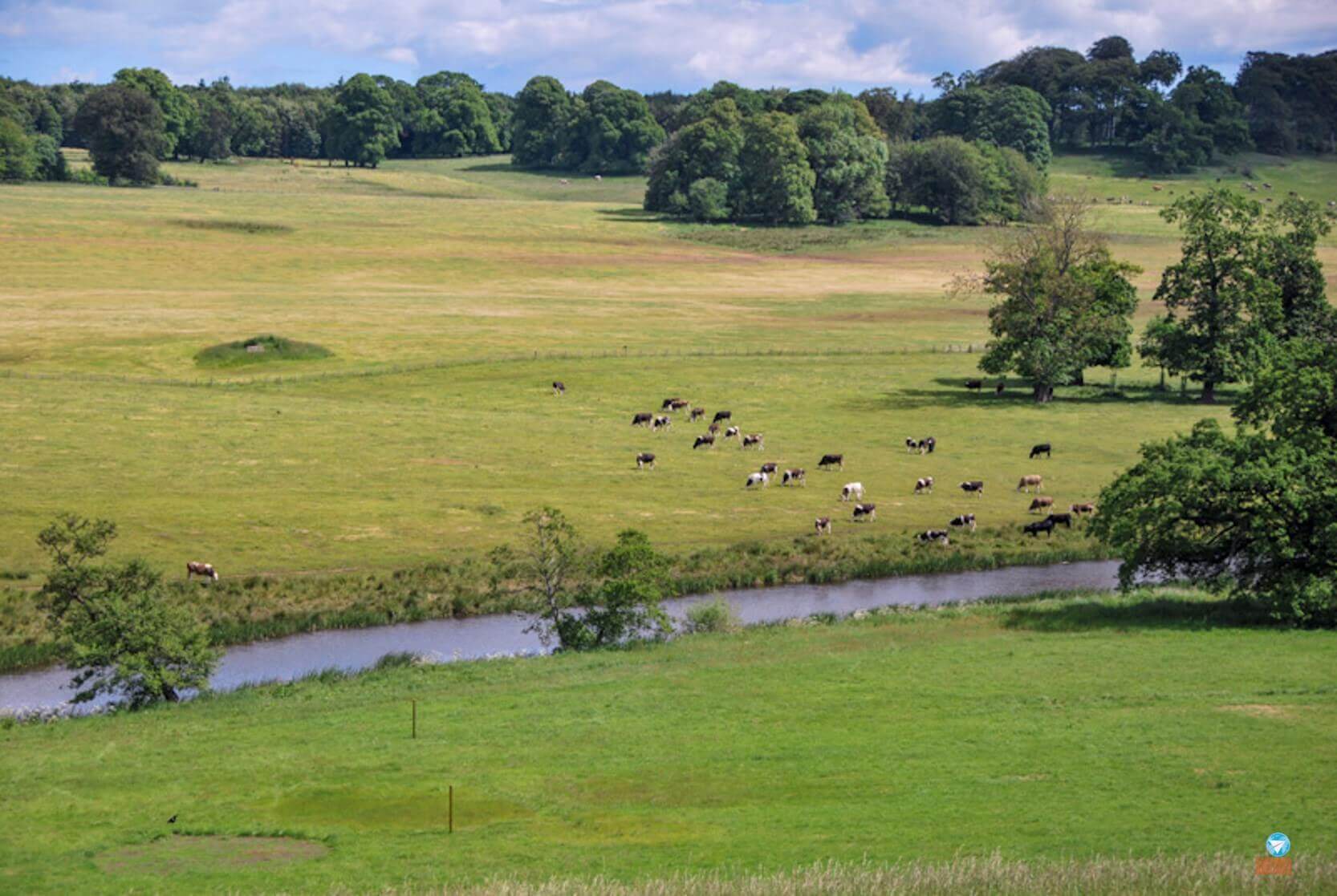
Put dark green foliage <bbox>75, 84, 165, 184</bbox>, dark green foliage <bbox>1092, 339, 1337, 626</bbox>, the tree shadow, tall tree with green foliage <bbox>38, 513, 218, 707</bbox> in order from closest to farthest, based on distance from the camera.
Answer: tall tree with green foliage <bbox>38, 513, 218, 707</bbox>
dark green foliage <bbox>1092, 339, 1337, 626</bbox>
the tree shadow
dark green foliage <bbox>75, 84, 165, 184</bbox>

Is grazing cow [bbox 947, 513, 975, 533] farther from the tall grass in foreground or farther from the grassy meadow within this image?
the tall grass in foreground

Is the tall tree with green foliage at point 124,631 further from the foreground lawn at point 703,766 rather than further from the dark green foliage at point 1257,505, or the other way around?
the dark green foliage at point 1257,505

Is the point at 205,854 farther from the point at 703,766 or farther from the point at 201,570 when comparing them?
the point at 201,570

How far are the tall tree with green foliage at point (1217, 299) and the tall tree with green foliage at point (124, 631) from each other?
62.7 metres

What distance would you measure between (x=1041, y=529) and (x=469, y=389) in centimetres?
3621

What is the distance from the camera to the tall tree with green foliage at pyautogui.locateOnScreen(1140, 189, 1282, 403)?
273 ft

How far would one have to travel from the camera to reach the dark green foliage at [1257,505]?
132 feet

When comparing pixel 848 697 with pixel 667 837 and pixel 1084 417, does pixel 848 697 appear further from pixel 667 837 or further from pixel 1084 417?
pixel 1084 417

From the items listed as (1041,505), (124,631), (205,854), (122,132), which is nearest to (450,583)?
(124,631)

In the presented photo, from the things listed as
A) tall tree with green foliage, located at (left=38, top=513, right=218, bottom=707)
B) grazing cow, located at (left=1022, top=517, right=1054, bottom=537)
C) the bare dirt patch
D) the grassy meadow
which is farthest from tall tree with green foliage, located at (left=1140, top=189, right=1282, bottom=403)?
the bare dirt patch

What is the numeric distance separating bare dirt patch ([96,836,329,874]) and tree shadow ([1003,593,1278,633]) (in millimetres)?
22997

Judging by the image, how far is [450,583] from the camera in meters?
48.8

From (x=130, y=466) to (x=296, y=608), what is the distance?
1793 centimetres

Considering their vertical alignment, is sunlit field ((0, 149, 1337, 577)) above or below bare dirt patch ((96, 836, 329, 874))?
above
